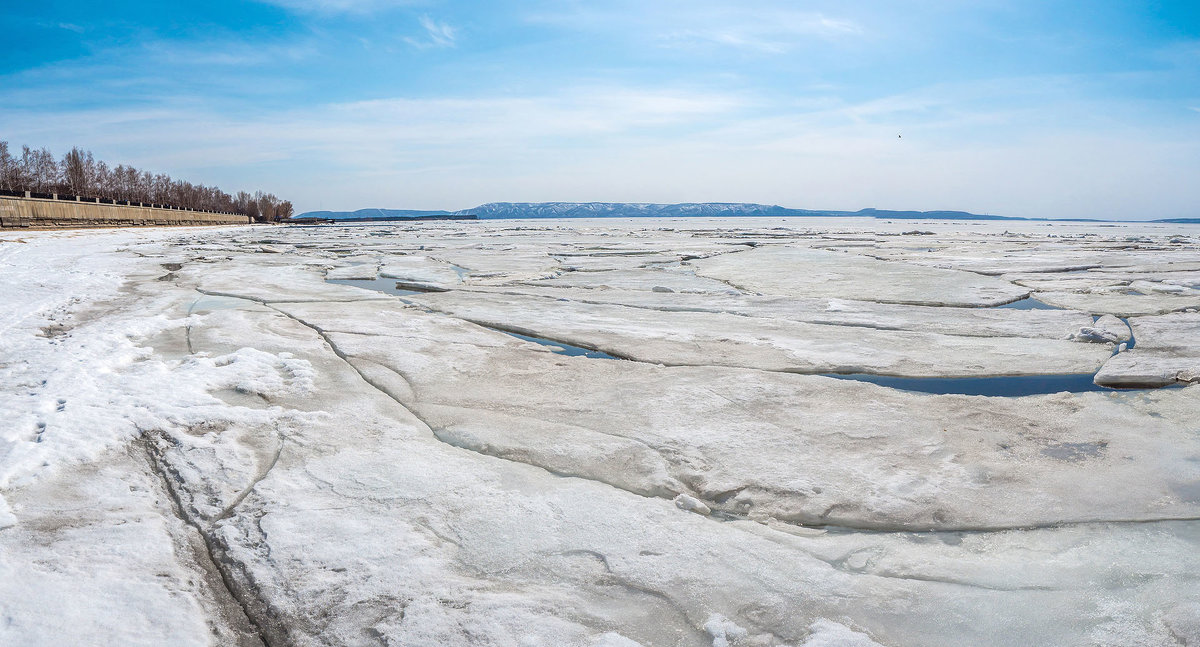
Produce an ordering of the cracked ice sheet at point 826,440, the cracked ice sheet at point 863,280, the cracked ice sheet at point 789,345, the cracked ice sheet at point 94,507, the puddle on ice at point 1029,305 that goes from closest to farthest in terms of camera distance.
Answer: the cracked ice sheet at point 94,507 → the cracked ice sheet at point 826,440 → the cracked ice sheet at point 789,345 → the puddle on ice at point 1029,305 → the cracked ice sheet at point 863,280

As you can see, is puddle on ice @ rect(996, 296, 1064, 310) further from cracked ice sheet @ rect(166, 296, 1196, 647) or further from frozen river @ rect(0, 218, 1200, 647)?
cracked ice sheet @ rect(166, 296, 1196, 647)

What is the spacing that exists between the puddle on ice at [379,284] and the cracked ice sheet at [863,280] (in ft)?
11.3

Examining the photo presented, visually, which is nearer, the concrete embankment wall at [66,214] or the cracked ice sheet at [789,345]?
the cracked ice sheet at [789,345]

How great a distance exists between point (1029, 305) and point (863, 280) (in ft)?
5.68

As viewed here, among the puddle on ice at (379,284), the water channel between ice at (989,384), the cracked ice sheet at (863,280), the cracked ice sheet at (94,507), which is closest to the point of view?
the cracked ice sheet at (94,507)

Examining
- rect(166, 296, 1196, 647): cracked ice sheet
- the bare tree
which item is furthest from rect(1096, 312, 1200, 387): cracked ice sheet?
the bare tree

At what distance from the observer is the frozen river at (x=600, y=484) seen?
130 cm

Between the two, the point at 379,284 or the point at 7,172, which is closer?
the point at 379,284

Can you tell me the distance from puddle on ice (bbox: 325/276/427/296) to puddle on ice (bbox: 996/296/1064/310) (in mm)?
5293

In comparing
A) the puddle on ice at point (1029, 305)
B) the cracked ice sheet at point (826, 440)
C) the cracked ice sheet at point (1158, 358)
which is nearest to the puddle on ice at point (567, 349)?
the cracked ice sheet at point (826, 440)

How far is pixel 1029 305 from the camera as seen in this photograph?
5328 millimetres

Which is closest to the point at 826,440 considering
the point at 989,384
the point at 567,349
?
the point at 989,384

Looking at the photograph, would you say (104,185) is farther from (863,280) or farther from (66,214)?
(863,280)

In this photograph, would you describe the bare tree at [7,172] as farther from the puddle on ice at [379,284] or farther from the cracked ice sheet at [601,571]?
the cracked ice sheet at [601,571]
